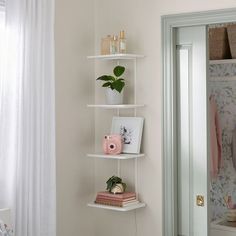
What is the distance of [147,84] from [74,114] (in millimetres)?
589

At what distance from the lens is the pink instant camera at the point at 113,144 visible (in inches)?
158

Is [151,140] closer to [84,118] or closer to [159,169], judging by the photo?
[159,169]

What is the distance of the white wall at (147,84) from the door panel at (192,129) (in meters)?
0.15

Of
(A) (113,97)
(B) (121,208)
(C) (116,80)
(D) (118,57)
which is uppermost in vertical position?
(D) (118,57)

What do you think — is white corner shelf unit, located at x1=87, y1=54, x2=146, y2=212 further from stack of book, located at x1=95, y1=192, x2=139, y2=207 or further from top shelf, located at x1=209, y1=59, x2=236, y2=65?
top shelf, located at x1=209, y1=59, x2=236, y2=65

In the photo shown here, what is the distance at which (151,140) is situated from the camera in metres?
4.08

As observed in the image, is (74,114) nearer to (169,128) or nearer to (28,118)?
(28,118)

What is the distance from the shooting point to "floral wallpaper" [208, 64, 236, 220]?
5105 millimetres

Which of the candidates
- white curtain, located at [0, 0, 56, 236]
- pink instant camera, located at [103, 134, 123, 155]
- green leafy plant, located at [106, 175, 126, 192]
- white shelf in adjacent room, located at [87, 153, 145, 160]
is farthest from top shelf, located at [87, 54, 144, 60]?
green leafy plant, located at [106, 175, 126, 192]

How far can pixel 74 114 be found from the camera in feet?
13.7

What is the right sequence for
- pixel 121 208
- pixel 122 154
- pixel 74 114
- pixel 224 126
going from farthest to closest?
pixel 224 126, pixel 74 114, pixel 122 154, pixel 121 208

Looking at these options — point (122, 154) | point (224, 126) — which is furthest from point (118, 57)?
point (224, 126)

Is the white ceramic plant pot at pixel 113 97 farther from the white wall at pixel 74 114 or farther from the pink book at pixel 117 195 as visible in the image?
the pink book at pixel 117 195

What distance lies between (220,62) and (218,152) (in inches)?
31.6
